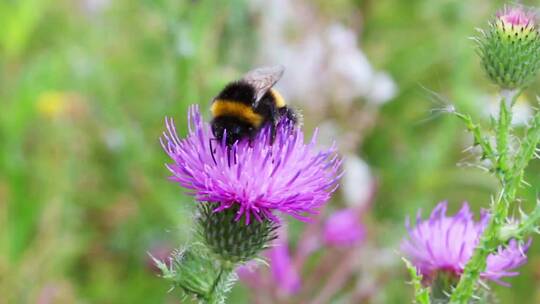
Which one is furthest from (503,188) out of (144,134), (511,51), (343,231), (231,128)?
(144,134)

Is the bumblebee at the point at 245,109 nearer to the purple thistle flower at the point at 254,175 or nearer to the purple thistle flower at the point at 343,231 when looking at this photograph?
the purple thistle flower at the point at 254,175

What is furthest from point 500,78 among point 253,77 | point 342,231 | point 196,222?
point 342,231

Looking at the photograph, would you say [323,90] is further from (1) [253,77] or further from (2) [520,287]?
(1) [253,77]

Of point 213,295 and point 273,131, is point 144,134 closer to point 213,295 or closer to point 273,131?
point 273,131

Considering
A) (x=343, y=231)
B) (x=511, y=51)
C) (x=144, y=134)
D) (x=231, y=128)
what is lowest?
(x=511, y=51)

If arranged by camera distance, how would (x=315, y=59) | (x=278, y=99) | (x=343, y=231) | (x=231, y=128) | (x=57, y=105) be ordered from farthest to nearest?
(x=315, y=59), (x=57, y=105), (x=343, y=231), (x=278, y=99), (x=231, y=128)

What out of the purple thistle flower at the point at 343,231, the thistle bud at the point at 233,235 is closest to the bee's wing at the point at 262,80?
the thistle bud at the point at 233,235
